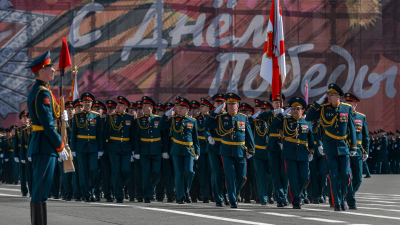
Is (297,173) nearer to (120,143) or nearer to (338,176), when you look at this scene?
(338,176)

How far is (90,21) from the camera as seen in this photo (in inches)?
1300

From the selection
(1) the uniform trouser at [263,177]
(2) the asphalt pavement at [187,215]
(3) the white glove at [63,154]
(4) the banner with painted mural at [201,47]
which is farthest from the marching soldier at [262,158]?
(4) the banner with painted mural at [201,47]

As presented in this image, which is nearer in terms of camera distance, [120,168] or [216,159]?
[216,159]

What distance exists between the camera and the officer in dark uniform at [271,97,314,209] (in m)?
11.3

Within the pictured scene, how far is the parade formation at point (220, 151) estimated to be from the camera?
1088 cm

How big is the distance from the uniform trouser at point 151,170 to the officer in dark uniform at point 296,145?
2.52m

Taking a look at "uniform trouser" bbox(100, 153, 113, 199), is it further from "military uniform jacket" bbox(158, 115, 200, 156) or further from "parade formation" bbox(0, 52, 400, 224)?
"military uniform jacket" bbox(158, 115, 200, 156)

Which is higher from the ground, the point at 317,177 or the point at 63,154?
the point at 63,154

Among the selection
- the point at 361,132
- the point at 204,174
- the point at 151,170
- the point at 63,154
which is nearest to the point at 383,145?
the point at 361,132

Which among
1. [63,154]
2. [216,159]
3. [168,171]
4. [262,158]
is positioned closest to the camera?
[63,154]

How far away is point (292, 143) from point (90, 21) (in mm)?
23262

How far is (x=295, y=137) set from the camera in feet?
37.8

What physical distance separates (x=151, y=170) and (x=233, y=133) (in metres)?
2.35

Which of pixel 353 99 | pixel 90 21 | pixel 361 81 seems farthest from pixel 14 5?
pixel 353 99
